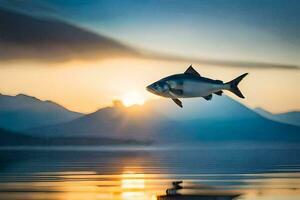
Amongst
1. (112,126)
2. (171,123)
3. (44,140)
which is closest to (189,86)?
(171,123)

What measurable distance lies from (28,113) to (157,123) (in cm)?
82

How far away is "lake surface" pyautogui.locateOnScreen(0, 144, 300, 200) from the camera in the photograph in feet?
13.0

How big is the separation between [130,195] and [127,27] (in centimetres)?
109

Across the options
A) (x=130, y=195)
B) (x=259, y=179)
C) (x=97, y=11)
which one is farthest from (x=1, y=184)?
(x=259, y=179)

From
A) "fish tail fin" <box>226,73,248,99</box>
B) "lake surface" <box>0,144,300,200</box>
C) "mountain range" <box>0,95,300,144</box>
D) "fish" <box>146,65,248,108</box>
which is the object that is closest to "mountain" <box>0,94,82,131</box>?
"mountain range" <box>0,95,300,144</box>

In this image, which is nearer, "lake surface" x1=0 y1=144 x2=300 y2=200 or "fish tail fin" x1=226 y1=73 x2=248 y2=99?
"lake surface" x1=0 y1=144 x2=300 y2=200

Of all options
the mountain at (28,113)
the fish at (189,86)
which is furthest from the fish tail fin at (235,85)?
the mountain at (28,113)

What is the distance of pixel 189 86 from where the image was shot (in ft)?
13.8

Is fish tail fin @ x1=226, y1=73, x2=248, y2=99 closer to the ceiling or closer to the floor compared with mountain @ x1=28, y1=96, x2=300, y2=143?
closer to the ceiling

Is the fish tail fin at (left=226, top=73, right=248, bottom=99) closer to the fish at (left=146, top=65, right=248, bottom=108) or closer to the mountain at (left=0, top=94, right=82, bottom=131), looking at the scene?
the fish at (left=146, top=65, right=248, bottom=108)

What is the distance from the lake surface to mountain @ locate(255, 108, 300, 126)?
17 centimetres

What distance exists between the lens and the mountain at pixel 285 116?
425 centimetres

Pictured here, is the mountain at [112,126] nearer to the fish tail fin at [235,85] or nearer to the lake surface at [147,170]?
the lake surface at [147,170]

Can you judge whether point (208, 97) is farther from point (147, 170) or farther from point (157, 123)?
point (147, 170)
